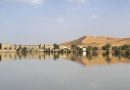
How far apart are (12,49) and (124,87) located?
2856 inches

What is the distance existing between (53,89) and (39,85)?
97 centimetres

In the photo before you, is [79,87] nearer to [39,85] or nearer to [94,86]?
[94,86]

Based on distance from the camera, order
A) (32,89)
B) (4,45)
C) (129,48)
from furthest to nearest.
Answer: (4,45) → (129,48) → (32,89)

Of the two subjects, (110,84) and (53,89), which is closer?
(53,89)

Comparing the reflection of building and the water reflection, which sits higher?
the reflection of building

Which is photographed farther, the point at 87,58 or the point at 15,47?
the point at 15,47

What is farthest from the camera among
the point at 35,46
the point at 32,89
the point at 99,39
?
the point at 99,39

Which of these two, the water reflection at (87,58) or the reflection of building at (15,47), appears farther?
the reflection of building at (15,47)

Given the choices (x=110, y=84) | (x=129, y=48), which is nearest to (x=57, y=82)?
(x=110, y=84)

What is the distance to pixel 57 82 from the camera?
1280cm

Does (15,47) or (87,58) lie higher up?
(15,47)

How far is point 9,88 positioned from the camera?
36.4ft

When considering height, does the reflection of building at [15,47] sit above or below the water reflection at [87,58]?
above

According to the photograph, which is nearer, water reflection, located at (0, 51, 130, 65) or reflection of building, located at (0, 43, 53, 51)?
water reflection, located at (0, 51, 130, 65)
